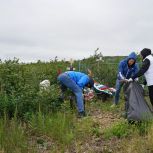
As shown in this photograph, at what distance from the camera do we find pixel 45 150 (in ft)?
25.2

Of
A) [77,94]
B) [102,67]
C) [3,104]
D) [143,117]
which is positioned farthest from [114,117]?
[102,67]

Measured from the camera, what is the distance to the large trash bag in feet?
28.9

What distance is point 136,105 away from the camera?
909cm

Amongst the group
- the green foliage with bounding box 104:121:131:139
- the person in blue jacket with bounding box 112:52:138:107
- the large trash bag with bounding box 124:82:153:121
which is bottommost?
the green foliage with bounding box 104:121:131:139

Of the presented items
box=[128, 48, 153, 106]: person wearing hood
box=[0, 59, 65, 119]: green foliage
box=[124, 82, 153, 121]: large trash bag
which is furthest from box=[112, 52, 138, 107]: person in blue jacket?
box=[0, 59, 65, 119]: green foliage

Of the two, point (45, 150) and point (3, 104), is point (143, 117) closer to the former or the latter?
point (45, 150)

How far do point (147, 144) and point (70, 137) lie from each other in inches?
54.1

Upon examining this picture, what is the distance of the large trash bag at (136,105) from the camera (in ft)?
28.9

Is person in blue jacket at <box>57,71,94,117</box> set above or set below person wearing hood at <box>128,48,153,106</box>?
below

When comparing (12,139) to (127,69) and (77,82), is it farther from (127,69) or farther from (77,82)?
(127,69)

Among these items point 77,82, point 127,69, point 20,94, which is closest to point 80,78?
point 77,82

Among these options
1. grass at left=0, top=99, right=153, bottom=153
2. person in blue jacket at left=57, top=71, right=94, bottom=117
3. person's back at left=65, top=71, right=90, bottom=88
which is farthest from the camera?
person's back at left=65, top=71, right=90, bottom=88

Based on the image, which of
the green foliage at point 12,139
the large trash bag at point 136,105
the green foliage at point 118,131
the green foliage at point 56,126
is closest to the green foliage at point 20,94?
the green foliage at point 56,126

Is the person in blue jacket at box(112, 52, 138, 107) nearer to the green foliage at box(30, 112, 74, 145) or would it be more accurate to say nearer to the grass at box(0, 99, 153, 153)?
the grass at box(0, 99, 153, 153)
